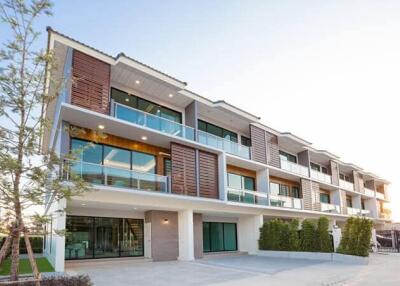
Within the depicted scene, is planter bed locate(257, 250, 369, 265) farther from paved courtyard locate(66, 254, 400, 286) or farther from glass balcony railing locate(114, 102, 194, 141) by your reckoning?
glass balcony railing locate(114, 102, 194, 141)

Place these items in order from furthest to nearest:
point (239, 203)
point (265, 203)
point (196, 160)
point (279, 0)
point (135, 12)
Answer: point (265, 203)
point (239, 203)
point (196, 160)
point (135, 12)
point (279, 0)

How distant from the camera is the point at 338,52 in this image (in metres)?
15.4

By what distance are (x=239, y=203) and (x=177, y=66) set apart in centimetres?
872

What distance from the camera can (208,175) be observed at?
18.8 meters

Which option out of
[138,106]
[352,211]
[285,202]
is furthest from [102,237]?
[352,211]

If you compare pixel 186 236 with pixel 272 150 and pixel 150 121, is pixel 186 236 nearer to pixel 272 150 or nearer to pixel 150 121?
pixel 150 121

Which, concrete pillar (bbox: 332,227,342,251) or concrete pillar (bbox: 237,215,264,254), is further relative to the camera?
concrete pillar (bbox: 237,215,264,254)

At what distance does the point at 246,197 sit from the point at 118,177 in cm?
922

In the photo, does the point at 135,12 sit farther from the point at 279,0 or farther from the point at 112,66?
the point at 279,0

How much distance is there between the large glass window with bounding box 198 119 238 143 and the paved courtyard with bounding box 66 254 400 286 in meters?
9.17

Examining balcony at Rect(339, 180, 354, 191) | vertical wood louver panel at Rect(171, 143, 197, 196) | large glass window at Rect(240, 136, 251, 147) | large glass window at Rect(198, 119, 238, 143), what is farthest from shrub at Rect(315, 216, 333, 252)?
balcony at Rect(339, 180, 354, 191)

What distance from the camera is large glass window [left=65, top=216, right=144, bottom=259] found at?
1533 cm

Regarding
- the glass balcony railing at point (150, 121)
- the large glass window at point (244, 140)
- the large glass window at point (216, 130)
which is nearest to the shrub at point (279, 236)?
the large glass window at point (244, 140)

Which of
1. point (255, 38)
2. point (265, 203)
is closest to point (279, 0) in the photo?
point (255, 38)
